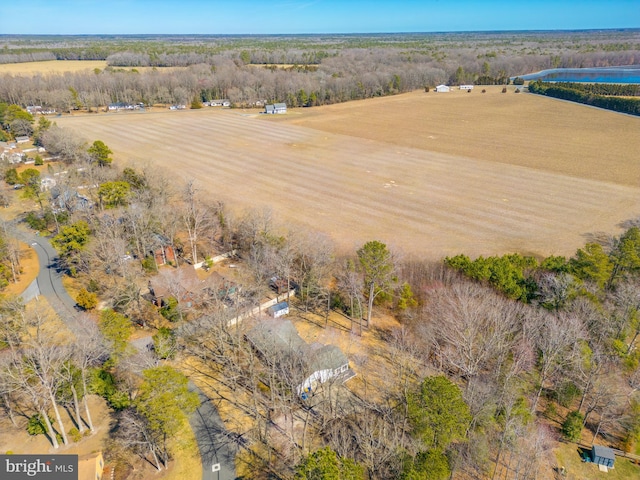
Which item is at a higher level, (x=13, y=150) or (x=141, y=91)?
(x=141, y=91)

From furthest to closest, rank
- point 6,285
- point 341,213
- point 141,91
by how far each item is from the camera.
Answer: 1. point 141,91
2. point 341,213
3. point 6,285

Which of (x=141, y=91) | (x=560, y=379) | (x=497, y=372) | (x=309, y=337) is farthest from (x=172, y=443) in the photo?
(x=141, y=91)

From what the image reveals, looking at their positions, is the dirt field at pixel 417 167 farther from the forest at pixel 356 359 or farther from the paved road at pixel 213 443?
the paved road at pixel 213 443

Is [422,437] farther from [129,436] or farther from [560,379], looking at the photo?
[129,436]

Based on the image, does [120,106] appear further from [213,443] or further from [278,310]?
[213,443]

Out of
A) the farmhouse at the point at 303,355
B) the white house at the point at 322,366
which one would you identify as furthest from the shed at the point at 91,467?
the white house at the point at 322,366

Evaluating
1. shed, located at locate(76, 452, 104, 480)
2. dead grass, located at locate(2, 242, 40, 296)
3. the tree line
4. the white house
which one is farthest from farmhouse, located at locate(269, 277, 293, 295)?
the tree line

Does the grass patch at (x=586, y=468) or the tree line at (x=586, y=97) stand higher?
the tree line at (x=586, y=97)
